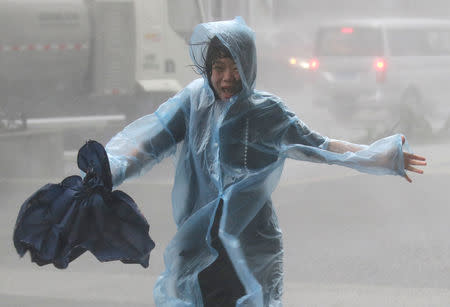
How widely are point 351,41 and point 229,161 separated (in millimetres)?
10397

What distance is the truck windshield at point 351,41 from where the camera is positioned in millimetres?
12492

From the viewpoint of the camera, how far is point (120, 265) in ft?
17.5

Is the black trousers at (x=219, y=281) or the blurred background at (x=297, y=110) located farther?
the blurred background at (x=297, y=110)

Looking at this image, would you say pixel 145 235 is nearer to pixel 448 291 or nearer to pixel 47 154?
pixel 448 291

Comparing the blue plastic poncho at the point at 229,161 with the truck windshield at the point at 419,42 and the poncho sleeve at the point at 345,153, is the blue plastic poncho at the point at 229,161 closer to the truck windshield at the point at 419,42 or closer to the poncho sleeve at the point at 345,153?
the poncho sleeve at the point at 345,153

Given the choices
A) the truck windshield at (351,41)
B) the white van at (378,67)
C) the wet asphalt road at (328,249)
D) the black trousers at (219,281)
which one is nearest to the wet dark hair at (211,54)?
the black trousers at (219,281)

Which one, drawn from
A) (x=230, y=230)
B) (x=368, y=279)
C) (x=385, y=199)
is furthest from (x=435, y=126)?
(x=230, y=230)

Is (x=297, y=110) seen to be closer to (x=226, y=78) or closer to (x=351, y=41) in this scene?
(x=351, y=41)

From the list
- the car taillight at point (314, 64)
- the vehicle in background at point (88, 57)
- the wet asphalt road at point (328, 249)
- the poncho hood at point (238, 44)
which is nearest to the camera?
the poncho hood at point (238, 44)

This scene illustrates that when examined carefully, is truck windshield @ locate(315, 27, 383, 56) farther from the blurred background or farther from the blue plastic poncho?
the blue plastic poncho

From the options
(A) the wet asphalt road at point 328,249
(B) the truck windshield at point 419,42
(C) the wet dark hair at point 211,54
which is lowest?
(A) the wet asphalt road at point 328,249

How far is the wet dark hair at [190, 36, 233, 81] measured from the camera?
2523 millimetres

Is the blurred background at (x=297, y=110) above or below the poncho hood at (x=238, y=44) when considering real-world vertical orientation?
below

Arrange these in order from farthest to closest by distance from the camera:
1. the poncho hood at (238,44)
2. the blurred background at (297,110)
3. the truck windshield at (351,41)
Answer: the truck windshield at (351,41), the blurred background at (297,110), the poncho hood at (238,44)
